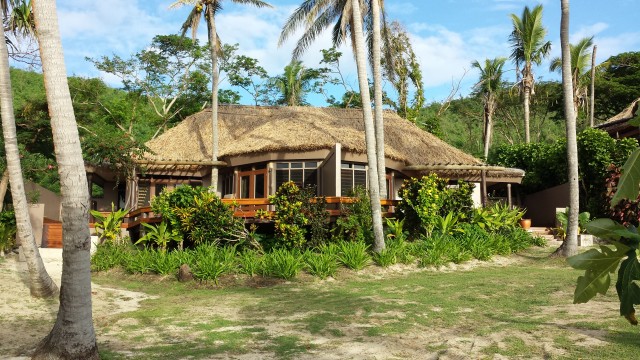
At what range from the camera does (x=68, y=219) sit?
6355 millimetres

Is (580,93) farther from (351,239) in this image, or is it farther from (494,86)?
(351,239)

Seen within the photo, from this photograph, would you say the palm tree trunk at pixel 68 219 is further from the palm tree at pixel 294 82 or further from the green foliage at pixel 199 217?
the palm tree at pixel 294 82

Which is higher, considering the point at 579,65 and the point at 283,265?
the point at 579,65

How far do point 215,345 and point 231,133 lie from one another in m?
16.6

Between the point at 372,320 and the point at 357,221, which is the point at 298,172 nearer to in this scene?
the point at 357,221

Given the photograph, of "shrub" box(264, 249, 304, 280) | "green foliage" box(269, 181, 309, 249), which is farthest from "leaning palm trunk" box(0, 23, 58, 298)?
"green foliage" box(269, 181, 309, 249)

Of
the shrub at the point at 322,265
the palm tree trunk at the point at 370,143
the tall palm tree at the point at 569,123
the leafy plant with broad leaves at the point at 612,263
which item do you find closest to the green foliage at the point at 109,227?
the shrub at the point at 322,265

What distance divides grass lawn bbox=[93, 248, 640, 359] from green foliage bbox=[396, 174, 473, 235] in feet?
9.31

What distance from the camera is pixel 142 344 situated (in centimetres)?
745

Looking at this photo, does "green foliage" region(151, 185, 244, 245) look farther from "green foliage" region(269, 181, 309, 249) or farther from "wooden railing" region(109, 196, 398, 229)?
"green foliage" region(269, 181, 309, 249)

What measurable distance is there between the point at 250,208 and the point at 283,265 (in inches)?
167

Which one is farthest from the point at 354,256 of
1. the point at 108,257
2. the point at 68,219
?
the point at 68,219

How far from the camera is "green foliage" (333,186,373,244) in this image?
1500 centimetres

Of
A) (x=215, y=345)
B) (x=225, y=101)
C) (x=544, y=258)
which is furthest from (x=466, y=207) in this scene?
(x=225, y=101)
